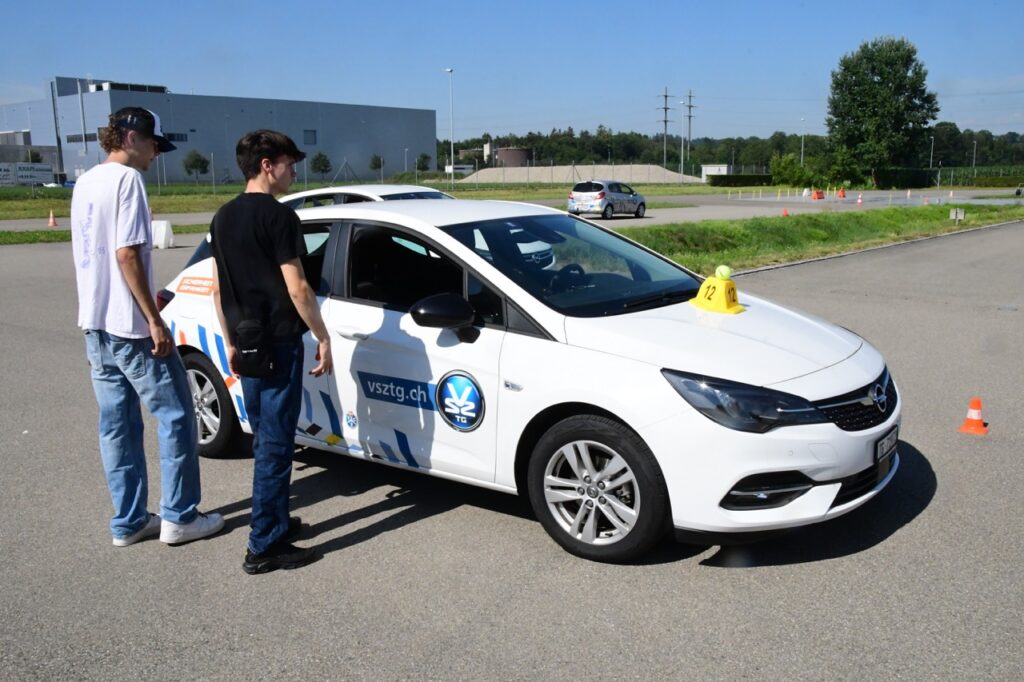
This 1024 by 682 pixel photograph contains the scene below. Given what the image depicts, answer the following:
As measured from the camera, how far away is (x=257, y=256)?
389 centimetres

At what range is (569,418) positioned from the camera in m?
4.10

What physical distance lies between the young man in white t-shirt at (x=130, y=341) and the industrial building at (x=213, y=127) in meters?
89.5

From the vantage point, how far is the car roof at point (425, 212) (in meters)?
4.93

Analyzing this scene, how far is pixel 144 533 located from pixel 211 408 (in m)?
1.29

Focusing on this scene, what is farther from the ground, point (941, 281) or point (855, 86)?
point (855, 86)

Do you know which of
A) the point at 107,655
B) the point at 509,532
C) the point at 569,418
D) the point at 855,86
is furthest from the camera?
the point at 855,86

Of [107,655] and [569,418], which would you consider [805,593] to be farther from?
[107,655]

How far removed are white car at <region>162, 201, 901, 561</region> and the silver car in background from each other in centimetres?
2908

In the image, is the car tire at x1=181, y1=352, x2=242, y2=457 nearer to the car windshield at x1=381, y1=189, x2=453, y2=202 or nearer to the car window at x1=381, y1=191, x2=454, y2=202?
the car window at x1=381, y1=191, x2=454, y2=202

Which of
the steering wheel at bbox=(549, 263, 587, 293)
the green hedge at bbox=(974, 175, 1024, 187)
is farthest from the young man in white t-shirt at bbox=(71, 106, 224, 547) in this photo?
the green hedge at bbox=(974, 175, 1024, 187)

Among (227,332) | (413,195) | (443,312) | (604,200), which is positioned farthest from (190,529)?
(604,200)

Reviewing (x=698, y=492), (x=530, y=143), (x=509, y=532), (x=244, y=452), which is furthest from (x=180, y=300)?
(x=530, y=143)

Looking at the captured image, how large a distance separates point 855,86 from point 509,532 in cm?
9081

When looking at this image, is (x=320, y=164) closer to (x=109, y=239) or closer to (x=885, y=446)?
(x=109, y=239)
